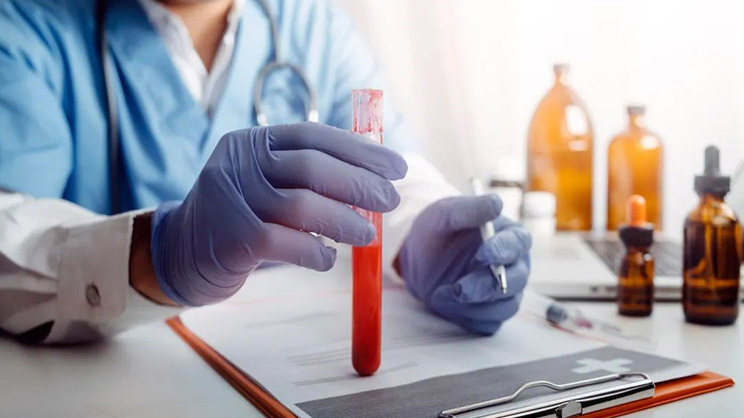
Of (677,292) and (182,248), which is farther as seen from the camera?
(677,292)

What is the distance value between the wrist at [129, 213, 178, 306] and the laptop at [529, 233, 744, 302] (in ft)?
1.49

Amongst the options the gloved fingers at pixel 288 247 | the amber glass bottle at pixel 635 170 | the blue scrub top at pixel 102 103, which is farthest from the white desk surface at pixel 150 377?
the amber glass bottle at pixel 635 170

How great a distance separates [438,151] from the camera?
156 centimetres

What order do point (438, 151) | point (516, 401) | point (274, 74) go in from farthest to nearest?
1. point (438, 151)
2. point (274, 74)
3. point (516, 401)

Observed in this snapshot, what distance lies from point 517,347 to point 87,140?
0.65 metres

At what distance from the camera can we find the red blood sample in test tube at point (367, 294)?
0.52 meters

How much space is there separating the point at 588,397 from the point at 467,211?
251 millimetres

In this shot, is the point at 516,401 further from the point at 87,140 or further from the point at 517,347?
the point at 87,140

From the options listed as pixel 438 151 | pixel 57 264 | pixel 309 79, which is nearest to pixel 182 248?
pixel 57 264

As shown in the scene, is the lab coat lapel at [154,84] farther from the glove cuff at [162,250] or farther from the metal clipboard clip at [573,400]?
the metal clipboard clip at [573,400]

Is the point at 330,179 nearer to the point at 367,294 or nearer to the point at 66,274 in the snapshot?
the point at 367,294

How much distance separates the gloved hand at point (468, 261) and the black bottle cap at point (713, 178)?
19 cm

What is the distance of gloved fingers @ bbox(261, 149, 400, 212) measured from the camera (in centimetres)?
50

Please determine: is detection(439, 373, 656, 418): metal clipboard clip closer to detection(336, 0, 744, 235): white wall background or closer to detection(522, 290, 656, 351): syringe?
detection(522, 290, 656, 351): syringe
